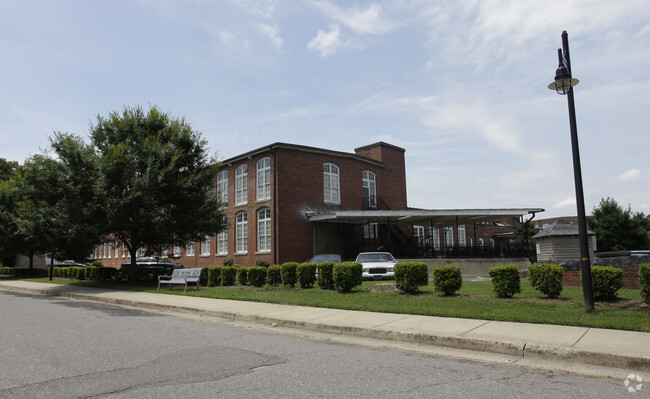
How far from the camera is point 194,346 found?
24.4 ft

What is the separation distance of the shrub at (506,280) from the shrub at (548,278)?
42 cm

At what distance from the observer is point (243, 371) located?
19.0 feet

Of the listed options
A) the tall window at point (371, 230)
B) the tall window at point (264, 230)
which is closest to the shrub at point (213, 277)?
the tall window at point (264, 230)

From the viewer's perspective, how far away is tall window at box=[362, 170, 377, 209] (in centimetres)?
3566

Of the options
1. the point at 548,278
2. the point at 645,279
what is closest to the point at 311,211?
the point at 548,278

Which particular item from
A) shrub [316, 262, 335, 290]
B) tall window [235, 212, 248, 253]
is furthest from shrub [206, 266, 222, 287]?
tall window [235, 212, 248, 253]

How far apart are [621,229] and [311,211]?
26.2 m

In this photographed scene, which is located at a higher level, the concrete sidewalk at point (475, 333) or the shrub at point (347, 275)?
the shrub at point (347, 275)

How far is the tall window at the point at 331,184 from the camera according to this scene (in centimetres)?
3291

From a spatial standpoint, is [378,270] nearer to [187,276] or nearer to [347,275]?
[347,275]

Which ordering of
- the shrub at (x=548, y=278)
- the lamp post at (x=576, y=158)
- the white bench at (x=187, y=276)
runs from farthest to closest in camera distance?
the white bench at (x=187, y=276), the shrub at (x=548, y=278), the lamp post at (x=576, y=158)

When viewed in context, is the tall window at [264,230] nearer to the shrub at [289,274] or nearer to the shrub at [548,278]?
the shrub at [289,274]

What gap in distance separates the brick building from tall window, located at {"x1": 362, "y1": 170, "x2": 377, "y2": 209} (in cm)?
8

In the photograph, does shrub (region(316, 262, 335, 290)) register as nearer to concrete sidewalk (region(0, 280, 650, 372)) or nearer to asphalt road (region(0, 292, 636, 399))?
concrete sidewalk (region(0, 280, 650, 372))
